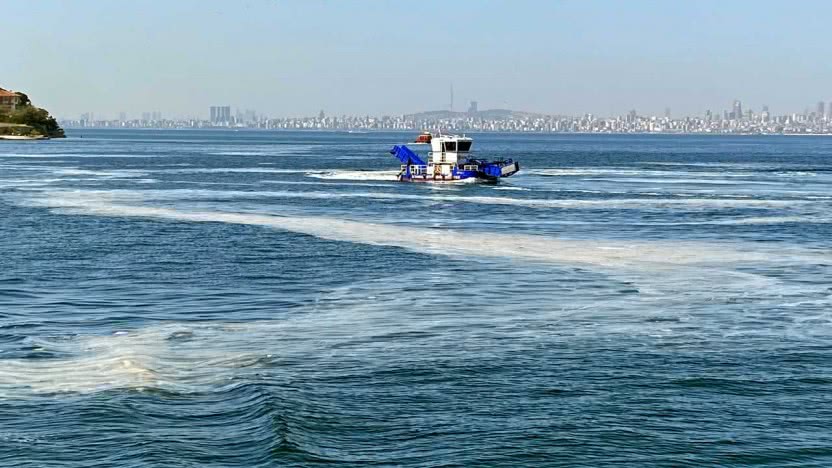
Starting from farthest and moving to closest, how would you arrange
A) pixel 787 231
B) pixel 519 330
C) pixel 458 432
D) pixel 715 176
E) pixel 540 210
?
pixel 715 176 < pixel 540 210 < pixel 787 231 < pixel 519 330 < pixel 458 432

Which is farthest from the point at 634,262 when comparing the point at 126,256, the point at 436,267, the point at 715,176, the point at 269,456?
the point at 715,176

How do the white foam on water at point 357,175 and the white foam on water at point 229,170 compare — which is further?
the white foam on water at point 229,170

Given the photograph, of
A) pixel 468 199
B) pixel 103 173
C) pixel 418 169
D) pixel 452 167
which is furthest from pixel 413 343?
pixel 103 173

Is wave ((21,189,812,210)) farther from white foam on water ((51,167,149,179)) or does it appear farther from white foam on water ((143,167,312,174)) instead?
white foam on water ((143,167,312,174))

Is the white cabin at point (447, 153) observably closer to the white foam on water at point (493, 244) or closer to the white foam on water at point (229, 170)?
the white foam on water at point (229, 170)

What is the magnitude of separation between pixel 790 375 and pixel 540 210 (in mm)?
50332

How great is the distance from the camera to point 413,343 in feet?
101

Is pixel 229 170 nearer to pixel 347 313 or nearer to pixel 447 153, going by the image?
pixel 447 153

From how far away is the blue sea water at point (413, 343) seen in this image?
22.4 metres

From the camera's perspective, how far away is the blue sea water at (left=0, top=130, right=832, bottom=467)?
22.4 meters

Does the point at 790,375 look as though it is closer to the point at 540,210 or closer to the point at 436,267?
the point at 436,267

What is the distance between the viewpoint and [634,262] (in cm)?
4847

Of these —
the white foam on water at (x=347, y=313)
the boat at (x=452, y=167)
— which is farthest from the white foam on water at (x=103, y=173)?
the white foam on water at (x=347, y=313)

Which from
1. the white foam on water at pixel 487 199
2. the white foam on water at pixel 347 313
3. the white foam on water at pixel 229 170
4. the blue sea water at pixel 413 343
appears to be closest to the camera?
the blue sea water at pixel 413 343
